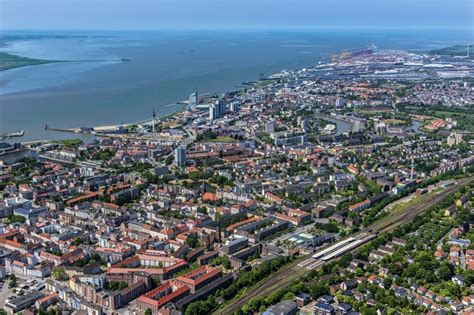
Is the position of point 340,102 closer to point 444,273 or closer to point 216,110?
point 216,110

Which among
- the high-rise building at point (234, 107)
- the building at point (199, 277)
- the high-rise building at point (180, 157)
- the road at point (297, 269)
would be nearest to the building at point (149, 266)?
the building at point (199, 277)

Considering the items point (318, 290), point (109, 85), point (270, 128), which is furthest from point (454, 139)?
point (109, 85)

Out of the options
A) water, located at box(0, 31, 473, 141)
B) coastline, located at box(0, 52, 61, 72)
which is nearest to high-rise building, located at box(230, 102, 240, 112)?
water, located at box(0, 31, 473, 141)

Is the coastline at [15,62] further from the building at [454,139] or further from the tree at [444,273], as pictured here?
the tree at [444,273]

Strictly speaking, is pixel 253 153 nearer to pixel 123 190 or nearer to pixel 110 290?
pixel 123 190

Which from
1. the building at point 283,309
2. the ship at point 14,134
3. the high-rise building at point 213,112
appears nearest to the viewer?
the building at point 283,309

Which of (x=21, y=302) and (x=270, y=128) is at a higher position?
(x=270, y=128)

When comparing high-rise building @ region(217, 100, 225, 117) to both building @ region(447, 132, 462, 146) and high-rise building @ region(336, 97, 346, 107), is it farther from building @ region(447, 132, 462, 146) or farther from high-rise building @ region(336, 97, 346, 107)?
building @ region(447, 132, 462, 146)

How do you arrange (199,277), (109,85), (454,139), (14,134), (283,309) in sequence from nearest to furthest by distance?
(283,309) → (199,277) → (454,139) → (14,134) → (109,85)

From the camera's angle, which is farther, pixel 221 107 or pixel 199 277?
pixel 221 107
